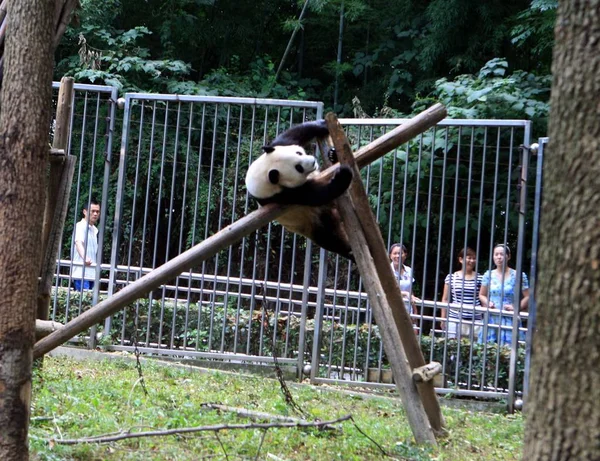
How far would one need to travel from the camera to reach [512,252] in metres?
9.77

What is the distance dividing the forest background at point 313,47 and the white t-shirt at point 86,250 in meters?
3.18

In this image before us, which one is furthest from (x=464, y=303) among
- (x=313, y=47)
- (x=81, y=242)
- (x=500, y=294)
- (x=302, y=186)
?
(x=313, y=47)

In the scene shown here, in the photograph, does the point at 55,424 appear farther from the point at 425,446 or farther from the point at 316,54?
the point at 316,54

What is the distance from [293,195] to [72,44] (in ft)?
29.9

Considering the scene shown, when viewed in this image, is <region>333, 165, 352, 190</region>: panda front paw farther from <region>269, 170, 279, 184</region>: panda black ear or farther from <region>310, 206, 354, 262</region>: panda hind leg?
<region>310, 206, 354, 262</region>: panda hind leg

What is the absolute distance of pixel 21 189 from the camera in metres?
3.70

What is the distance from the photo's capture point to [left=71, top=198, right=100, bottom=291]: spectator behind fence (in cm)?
867

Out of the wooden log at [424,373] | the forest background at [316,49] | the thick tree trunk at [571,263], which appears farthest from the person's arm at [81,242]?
the thick tree trunk at [571,263]

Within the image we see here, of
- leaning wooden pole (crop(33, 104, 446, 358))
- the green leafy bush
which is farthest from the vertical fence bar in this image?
leaning wooden pole (crop(33, 104, 446, 358))

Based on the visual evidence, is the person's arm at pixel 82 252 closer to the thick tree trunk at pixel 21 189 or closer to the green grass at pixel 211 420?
the green grass at pixel 211 420

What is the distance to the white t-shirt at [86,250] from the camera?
8.71 metres

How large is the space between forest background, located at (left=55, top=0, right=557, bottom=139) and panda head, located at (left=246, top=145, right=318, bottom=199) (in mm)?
5176

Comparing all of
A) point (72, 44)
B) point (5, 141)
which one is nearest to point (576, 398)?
point (5, 141)

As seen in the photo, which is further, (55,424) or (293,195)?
(293,195)
